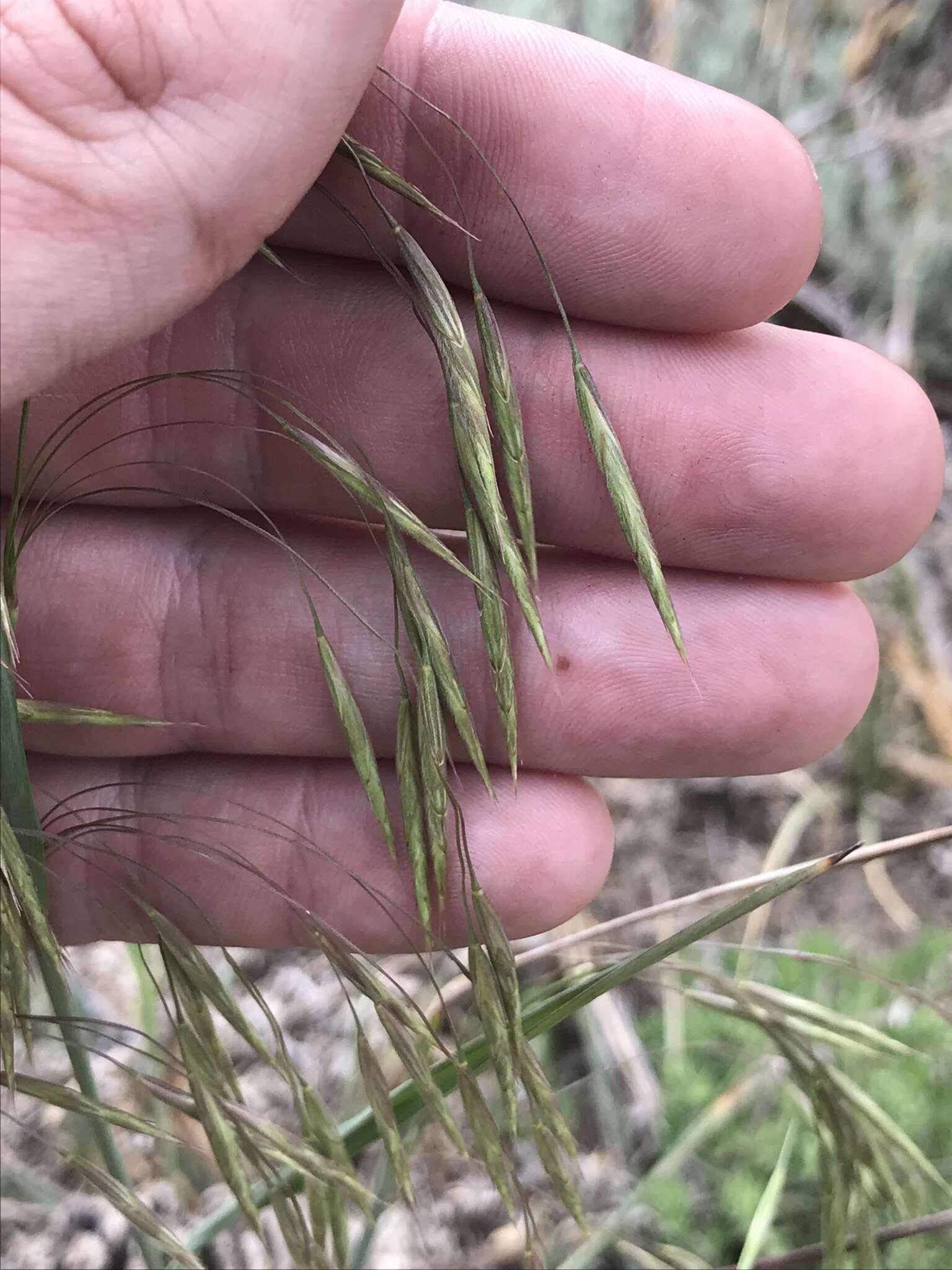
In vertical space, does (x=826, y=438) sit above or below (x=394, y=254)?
below

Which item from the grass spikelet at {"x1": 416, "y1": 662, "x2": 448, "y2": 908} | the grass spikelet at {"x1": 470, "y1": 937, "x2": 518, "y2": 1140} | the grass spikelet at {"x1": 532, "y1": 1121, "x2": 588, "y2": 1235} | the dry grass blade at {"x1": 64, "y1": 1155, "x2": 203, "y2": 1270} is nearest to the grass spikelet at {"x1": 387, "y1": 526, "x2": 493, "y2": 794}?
the grass spikelet at {"x1": 416, "y1": 662, "x2": 448, "y2": 908}

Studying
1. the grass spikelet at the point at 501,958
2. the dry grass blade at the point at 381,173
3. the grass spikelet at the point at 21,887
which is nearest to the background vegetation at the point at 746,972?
the grass spikelet at the point at 501,958

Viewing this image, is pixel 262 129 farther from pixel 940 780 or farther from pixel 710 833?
pixel 940 780

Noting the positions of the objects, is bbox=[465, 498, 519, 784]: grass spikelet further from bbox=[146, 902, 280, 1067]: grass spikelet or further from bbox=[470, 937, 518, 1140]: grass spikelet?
bbox=[146, 902, 280, 1067]: grass spikelet

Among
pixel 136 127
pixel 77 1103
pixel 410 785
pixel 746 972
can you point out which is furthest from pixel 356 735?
pixel 746 972

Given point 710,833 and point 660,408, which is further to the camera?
point 710,833

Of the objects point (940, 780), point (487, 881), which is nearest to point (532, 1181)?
point (487, 881)

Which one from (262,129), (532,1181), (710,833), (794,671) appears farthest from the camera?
(710,833)

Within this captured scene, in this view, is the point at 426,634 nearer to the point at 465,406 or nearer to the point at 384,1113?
the point at 465,406
